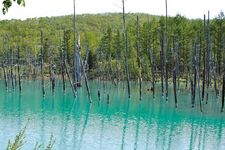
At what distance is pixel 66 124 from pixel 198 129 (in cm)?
726

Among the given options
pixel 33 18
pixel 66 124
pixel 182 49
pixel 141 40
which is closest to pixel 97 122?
pixel 66 124

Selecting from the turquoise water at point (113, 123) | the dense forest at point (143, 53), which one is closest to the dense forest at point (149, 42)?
the dense forest at point (143, 53)

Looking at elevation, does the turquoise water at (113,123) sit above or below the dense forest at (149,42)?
below

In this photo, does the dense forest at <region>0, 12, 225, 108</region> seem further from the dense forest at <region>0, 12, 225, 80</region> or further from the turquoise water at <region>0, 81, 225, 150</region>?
the turquoise water at <region>0, 81, 225, 150</region>

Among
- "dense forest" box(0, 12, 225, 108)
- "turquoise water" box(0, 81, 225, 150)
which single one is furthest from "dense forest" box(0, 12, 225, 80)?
"turquoise water" box(0, 81, 225, 150)

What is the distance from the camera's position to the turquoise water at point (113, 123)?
63.8 feet

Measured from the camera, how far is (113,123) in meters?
25.3

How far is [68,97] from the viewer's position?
4025 centimetres

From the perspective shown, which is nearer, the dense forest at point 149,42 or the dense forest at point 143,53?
the dense forest at point 143,53

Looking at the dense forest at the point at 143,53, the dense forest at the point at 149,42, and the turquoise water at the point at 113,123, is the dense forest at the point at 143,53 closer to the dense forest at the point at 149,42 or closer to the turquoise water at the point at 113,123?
the dense forest at the point at 149,42

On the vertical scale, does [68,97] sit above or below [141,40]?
below

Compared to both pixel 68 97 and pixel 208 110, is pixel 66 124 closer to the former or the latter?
pixel 208 110

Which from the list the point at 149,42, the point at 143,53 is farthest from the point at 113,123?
the point at 143,53

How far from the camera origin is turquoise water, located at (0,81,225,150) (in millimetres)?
19453
